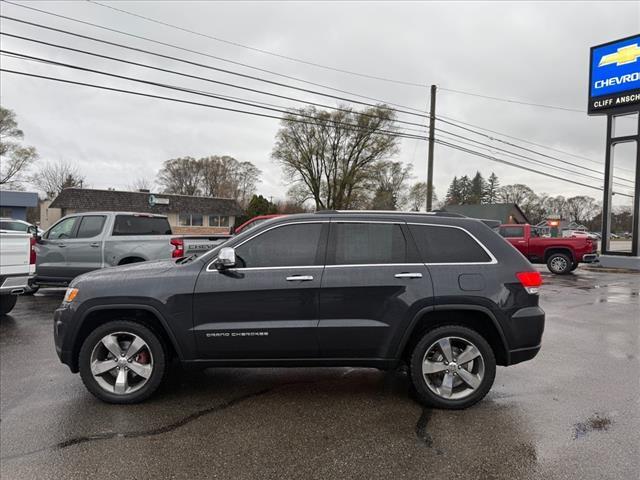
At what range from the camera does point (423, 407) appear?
3947mm

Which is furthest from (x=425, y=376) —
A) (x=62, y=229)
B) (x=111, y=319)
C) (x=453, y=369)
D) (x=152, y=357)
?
(x=62, y=229)

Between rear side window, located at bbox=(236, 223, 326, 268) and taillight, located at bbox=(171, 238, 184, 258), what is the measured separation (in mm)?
4939

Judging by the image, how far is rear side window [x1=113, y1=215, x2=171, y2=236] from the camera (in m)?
9.59

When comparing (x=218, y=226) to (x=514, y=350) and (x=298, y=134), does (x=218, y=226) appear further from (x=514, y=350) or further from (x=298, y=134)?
(x=514, y=350)

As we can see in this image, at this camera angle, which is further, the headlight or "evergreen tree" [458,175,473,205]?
"evergreen tree" [458,175,473,205]

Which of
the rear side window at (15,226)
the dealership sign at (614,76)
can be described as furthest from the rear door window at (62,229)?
the dealership sign at (614,76)

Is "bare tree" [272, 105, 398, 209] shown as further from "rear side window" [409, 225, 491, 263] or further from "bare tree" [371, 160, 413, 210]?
"rear side window" [409, 225, 491, 263]

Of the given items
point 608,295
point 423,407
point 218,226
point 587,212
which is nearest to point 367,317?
point 423,407

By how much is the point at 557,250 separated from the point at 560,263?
1.67 feet

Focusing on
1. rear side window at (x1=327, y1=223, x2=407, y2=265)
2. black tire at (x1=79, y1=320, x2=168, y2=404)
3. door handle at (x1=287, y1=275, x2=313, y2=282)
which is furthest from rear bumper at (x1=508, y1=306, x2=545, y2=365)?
black tire at (x1=79, y1=320, x2=168, y2=404)

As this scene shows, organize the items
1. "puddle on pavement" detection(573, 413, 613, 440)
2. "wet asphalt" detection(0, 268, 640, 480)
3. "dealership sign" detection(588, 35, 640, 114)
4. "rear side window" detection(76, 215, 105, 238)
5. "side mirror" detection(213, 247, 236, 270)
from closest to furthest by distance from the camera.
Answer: "wet asphalt" detection(0, 268, 640, 480) < "puddle on pavement" detection(573, 413, 613, 440) < "side mirror" detection(213, 247, 236, 270) < "rear side window" detection(76, 215, 105, 238) < "dealership sign" detection(588, 35, 640, 114)

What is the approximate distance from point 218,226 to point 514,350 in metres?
47.2

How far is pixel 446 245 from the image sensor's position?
13.4 ft

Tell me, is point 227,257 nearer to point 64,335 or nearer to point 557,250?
point 64,335
